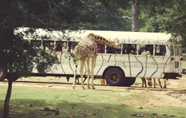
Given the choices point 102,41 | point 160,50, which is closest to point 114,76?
point 160,50

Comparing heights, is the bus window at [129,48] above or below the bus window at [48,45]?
above

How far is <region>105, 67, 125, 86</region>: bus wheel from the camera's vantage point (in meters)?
19.7

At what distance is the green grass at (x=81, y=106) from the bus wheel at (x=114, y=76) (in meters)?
4.92

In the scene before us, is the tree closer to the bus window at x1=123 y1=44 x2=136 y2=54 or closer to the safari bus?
the safari bus

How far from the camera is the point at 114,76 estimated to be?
19766mm

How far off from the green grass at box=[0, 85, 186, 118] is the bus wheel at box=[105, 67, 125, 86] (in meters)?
4.92

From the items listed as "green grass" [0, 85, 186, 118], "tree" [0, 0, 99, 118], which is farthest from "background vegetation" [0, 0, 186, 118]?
"green grass" [0, 85, 186, 118]

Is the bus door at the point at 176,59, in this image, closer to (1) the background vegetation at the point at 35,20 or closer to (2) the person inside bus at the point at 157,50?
(2) the person inside bus at the point at 157,50

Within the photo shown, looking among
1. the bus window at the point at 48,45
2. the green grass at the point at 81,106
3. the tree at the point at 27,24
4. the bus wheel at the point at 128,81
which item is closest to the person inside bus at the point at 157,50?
the bus wheel at the point at 128,81

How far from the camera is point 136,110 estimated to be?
12.5m

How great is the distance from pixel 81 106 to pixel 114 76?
754 cm

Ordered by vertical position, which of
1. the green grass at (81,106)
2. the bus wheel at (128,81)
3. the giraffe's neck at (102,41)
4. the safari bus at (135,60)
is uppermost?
the giraffe's neck at (102,41)

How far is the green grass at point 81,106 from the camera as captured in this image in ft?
37.9

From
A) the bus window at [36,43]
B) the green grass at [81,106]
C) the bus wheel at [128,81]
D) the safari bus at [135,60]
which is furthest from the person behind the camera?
the bus wheel at [128,81]
